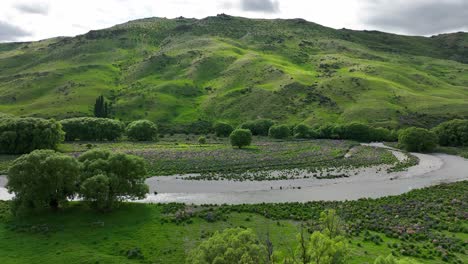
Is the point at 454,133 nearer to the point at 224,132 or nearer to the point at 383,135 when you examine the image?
the point at 383,135

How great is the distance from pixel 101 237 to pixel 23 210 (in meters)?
14.7

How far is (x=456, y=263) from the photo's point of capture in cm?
4741

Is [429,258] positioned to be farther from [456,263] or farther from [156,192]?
[156,192]

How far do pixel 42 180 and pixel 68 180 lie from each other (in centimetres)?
372

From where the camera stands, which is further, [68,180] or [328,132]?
[328,132]

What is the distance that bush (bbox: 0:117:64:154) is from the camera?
417 feet

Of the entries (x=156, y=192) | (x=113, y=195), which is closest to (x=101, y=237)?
(x=113, y=195)

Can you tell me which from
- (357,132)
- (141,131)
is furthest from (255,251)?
(357,132)

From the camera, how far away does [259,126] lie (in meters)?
194

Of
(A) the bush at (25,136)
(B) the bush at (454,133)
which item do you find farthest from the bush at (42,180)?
(B) the bush at (454,133)

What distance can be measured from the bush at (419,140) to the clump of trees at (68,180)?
114 meters

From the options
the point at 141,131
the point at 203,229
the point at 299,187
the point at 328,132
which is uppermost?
the point at 328,132

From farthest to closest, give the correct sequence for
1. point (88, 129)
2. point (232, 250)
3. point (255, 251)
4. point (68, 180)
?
point (88, 129) < point (68, 180) < point (255, 251) < point (232, 250)

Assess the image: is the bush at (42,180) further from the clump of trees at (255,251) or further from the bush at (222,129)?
the bush at (222,129)
